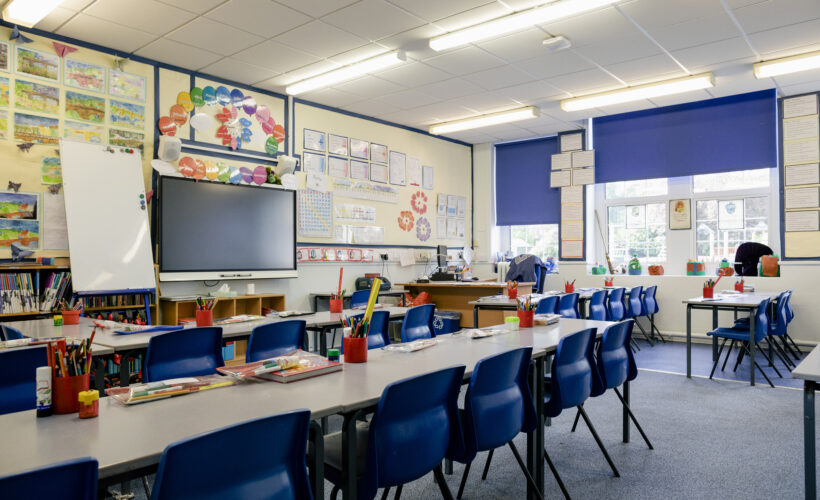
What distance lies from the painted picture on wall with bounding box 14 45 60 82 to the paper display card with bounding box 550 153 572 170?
670cm

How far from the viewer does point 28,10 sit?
396cm

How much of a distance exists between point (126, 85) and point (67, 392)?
4.45 meters

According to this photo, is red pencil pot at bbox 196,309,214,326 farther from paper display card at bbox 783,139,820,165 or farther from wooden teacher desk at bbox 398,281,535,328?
paper display card at bbox 783,139,820,165

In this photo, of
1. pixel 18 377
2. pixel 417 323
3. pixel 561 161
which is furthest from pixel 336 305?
pixel 561 161

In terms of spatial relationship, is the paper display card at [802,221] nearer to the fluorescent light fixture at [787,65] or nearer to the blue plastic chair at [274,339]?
the fluorescent light fixture at [787,65]

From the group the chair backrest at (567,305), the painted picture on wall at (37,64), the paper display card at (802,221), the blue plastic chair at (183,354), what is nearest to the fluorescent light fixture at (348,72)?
the painted picture on wall at (37,64)

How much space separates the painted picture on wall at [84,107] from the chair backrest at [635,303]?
614 centimetres

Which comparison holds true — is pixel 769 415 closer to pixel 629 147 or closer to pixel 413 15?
pixel 413 15

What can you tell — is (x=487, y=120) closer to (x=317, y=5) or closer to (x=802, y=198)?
(x=317, y=5)

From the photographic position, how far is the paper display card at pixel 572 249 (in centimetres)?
827

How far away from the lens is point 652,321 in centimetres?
738

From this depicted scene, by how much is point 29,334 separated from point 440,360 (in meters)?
2.38

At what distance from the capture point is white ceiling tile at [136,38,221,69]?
193 inches

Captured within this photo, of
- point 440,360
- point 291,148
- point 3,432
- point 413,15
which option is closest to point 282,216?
point 291,148
